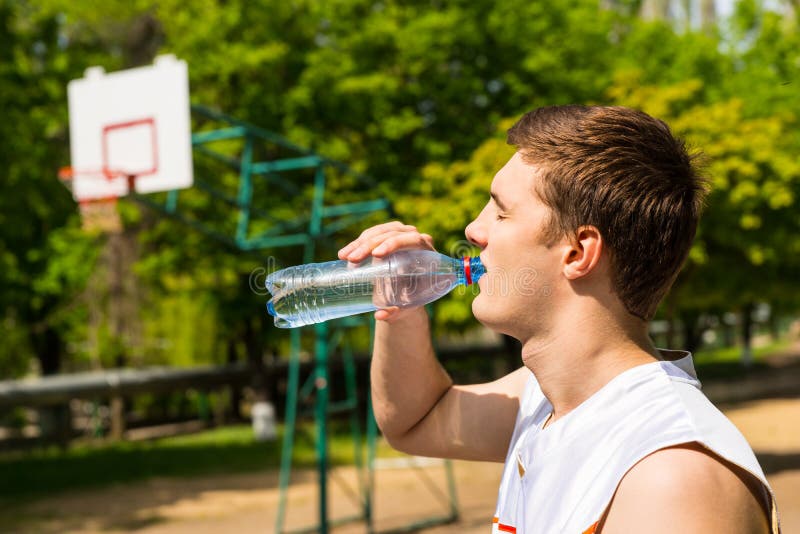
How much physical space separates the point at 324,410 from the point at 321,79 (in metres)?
11.9

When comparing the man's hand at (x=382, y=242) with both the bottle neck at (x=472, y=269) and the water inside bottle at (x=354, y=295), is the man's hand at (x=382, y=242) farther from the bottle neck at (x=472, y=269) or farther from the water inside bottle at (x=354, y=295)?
the water inside bottle at (x=354, y=295)

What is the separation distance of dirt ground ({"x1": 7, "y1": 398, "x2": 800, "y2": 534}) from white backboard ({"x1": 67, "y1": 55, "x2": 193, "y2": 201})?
4658 millimetres

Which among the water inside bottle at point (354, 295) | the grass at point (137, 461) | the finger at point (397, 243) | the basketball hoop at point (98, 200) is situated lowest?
the grass at point (137, 461)

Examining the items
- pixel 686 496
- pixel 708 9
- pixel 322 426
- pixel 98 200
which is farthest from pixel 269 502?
pixel 708 9

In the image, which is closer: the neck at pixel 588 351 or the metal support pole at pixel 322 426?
the neck at pixel 588 351

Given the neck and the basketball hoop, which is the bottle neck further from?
the basketball hoop

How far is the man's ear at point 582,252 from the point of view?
165 centimetres

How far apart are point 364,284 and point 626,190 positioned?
0.80 m

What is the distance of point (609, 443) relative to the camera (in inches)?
60.4

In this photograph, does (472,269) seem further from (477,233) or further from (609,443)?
(609,443)

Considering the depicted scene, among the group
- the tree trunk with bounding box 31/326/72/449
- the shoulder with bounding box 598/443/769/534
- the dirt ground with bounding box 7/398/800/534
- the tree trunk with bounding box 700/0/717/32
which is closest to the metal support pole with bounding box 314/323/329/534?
the dirt ground with bounding box 7/398/800/534

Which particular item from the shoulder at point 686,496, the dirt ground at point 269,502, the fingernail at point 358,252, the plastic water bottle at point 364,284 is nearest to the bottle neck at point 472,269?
the plastic water bottle at point 364,284

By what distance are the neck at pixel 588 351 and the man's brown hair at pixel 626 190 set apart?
4 centimetres

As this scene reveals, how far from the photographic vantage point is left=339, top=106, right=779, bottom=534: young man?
1491 millimetres
